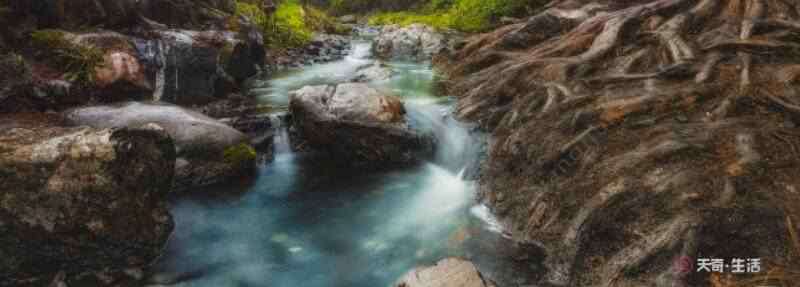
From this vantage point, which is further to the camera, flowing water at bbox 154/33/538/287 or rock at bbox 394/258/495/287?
flowing water at bbox 154/33/538/287

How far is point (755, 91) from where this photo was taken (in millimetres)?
7469

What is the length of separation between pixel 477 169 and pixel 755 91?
4.21 metres

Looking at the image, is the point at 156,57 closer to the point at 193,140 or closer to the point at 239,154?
the point at 193,140

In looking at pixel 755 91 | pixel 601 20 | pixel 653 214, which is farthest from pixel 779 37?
pixel 653 214

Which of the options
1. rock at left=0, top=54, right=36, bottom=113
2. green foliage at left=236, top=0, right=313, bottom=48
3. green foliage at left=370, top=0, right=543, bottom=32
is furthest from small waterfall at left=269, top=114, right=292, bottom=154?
green foliage at left=370, top=0, right=543, bottom=32

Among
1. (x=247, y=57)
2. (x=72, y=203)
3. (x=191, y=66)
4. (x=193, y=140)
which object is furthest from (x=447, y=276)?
(x=247, y=57)

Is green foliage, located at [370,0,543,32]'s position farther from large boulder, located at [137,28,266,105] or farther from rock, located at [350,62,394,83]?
large boulder, located at [137,28,266,105]

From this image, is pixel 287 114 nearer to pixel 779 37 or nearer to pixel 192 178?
pixel 192 178

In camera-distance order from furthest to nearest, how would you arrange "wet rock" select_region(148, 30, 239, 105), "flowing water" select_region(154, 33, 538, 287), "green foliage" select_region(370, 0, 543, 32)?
"green foliage" select_region(370, 0, 543, 32) → "wet rock" select_region(148, 30, 239, 105) → "flowing water" select_region(154, 33, 538, 287)

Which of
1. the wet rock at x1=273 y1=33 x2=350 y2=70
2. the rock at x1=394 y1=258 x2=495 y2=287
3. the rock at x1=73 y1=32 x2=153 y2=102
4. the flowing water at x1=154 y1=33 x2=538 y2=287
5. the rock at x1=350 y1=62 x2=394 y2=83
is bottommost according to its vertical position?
the flowing water at x1=154 y1=33 x2=538 y2=287

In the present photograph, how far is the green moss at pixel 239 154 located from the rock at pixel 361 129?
4.28 feet

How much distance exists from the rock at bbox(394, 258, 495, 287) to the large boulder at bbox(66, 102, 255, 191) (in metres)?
5.16

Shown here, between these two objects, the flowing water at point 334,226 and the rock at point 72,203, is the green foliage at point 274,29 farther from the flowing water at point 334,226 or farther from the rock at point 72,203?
the rock at point 72,203

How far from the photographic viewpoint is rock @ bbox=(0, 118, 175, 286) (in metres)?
6.36
